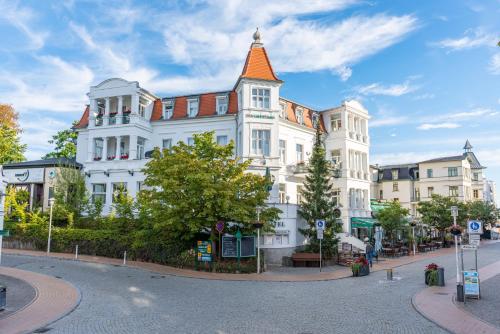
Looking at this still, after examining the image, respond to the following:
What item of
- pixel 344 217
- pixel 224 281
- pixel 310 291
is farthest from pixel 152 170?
pixel 344 217

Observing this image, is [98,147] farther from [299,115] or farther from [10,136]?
[299,115]

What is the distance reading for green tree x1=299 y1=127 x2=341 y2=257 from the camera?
27.5 meters

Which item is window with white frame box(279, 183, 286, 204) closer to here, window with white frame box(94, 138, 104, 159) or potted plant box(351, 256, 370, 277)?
potted plant box(351, 256, 370, 277)

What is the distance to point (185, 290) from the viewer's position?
16016 mm

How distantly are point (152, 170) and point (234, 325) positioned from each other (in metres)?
12.8

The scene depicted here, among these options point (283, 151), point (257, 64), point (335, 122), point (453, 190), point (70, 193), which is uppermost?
point (257, 64)

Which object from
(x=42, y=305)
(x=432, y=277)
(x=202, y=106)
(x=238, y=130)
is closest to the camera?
(x=42, y=305)

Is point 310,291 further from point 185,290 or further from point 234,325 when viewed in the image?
point 234,325

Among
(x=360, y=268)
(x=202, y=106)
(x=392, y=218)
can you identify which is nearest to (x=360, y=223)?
(x=392, y=218)

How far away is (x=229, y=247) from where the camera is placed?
2242cm

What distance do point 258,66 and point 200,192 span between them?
14437mm

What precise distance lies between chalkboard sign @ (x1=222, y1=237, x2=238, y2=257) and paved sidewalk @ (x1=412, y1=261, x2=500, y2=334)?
9929mm

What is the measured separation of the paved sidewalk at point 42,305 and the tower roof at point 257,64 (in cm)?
1941

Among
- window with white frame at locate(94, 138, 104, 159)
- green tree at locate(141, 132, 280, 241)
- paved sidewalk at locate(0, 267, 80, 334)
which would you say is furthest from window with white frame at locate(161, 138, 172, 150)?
paved sidewalk at locate(0, 267, 80, 334)
